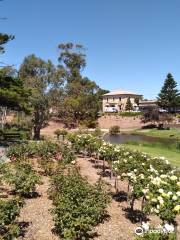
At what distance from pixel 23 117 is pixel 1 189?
31224mm

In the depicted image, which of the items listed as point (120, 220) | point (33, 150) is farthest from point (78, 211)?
point (33, 150)

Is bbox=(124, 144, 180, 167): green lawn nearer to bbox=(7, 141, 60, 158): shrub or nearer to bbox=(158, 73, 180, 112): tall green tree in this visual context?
bbox=(7, 141, 60, 158): shrub

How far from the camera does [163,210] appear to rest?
707 cm

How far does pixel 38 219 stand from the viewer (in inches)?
400

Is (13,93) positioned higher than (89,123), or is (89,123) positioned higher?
(13,93)

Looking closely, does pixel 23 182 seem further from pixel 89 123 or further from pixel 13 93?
pixel 89 123

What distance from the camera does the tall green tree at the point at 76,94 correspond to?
63656mm

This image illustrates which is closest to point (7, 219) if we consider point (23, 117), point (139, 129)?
point (23, 117)

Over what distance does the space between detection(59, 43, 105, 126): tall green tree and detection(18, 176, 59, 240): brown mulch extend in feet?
162

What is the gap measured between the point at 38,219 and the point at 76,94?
5758 centimetres

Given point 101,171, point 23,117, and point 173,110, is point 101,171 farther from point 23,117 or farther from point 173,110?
point 173,110

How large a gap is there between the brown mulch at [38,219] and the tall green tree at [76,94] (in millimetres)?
49298

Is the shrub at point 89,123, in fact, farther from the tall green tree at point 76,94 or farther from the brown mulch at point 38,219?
the brown mulch at point 38,219

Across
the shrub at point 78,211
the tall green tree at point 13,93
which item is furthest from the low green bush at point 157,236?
the tall green tree at point 13,93
